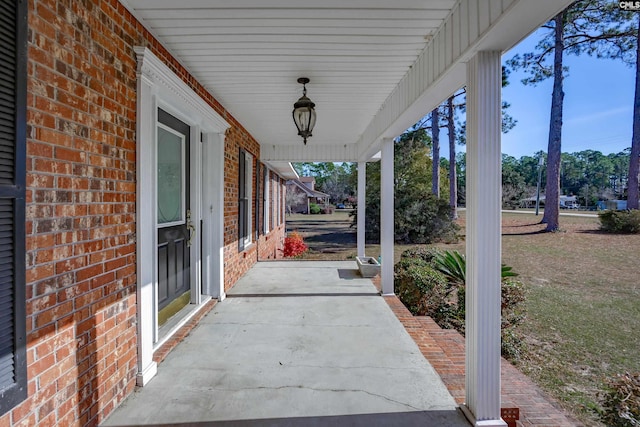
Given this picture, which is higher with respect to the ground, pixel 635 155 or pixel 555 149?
pixel 555 149

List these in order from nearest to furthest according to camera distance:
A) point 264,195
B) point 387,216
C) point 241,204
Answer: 1. point 387,216
2. point 241,204
3. point 264,195

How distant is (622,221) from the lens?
1272cm

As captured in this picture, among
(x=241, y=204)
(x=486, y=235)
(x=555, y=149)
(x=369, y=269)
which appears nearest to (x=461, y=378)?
(x=486, y=235)

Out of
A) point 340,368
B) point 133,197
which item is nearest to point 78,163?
point 133,197

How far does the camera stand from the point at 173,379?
263 cm

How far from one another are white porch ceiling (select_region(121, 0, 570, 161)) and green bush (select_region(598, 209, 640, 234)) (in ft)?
42.9

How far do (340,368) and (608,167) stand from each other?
228ft

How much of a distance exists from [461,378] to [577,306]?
6.07 metres

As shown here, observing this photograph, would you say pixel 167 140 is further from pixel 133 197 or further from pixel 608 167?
pixel 608 167

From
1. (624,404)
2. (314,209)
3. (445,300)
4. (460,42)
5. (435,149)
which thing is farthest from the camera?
(314,209)

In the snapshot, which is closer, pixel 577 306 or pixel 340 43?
pixel 340 43

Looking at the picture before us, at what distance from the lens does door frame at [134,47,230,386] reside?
247 centimetres

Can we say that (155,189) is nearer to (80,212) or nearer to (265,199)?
(80,212)

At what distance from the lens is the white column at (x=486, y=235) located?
2.05 meters
